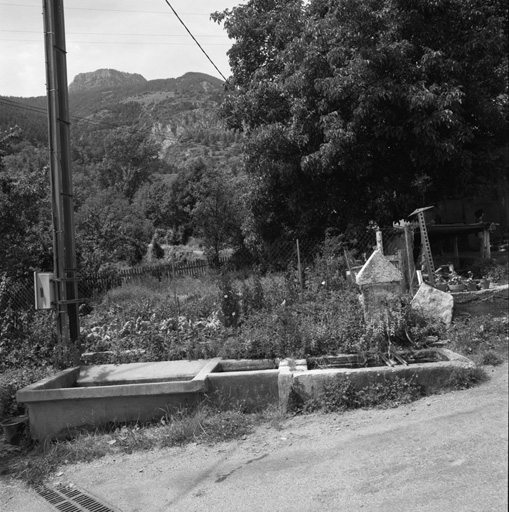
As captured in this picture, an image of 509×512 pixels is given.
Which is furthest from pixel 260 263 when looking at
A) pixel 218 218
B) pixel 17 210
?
pixel 218 218

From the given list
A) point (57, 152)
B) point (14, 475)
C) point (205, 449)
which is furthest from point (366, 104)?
point (14, 475)

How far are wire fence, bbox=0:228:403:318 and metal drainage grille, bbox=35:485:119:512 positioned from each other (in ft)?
14.0

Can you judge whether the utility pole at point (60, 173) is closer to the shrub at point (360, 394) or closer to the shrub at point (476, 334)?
the shrub at point (360, 394)

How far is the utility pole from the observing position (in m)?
7.82

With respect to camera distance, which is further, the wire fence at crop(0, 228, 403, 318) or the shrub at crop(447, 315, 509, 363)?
the wire fence at crop(0, 228, 403, 318)

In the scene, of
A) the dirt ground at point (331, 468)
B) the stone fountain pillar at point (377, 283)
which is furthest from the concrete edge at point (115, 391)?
the stone fountain pillar at point (377, 283)

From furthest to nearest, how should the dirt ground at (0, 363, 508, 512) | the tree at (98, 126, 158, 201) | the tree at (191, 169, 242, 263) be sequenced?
the tree at (98, 126, 158, 201)
the tree at (191, 169, 242, 263)
the dirt ground at (0, 363, 508, 512)

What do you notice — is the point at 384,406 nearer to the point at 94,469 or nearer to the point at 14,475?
the point at 94,469

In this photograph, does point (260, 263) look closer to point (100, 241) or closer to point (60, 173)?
point (100, 241)

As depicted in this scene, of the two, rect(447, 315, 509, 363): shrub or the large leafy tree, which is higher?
the large leafy tree

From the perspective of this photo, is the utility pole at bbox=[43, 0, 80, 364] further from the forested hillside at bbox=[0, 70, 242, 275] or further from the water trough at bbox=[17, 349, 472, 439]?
the forested hillside at bbox=[0, 70, 242, 275]

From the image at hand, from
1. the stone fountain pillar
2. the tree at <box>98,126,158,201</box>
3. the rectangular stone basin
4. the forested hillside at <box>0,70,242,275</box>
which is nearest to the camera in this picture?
the rectangular stone basin

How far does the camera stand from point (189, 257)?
31578 mm

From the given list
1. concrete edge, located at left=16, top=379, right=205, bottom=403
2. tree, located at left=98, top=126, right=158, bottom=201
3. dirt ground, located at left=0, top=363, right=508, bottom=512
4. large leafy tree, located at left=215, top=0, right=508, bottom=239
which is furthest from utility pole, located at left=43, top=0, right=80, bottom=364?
tree, located at left=98, top=126, right=158, bottom=201
